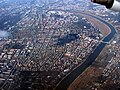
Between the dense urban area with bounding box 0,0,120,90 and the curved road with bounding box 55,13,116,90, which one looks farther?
the dense urban area with bounding box 0,0,120,90

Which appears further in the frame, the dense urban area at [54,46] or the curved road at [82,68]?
the dense urban area at [54,46]

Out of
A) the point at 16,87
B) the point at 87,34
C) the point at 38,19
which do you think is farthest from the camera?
the point at 38,19

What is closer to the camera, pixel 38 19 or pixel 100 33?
pixel 100 33

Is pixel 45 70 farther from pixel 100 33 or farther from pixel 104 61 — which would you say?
pixel 100 33

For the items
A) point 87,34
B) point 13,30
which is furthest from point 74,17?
point 13,30

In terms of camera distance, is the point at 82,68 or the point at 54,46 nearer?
the point at 82,68

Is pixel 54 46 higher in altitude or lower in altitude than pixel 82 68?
lower

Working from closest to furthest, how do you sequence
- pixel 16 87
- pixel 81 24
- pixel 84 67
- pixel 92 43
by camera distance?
pixel 16 87 → pixel 84 67 → pixel 92 43 → pixel 81 24
